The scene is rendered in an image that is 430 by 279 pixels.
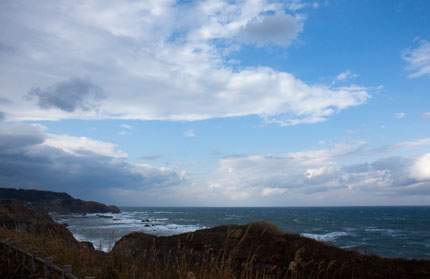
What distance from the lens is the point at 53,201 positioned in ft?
A: 379

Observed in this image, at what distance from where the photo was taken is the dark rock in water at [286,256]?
34.0 feet

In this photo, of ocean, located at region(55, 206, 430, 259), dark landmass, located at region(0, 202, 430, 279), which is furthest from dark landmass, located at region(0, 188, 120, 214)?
dark landmass, located at region(0, 202, 430, 279)

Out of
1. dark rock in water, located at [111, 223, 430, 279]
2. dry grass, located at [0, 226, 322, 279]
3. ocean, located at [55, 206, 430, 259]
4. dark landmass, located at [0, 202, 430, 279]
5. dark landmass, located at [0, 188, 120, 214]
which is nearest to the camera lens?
dry grass, located at [0, 226, 322, 279]

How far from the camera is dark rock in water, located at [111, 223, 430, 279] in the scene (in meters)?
10.4

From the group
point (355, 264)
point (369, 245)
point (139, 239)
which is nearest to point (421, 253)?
point (369, 245)

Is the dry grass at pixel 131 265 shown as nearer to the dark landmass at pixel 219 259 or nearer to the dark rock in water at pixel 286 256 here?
the dark landmass at pixel 219 259

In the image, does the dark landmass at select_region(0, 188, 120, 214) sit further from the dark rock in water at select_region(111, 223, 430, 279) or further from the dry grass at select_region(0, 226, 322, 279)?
the dry grass at select_region(0, 226, 322, 279)

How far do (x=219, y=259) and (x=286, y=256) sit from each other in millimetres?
2843

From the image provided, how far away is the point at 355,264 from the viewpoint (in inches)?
449

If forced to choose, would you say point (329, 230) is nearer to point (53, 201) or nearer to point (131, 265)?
point (131, 265)

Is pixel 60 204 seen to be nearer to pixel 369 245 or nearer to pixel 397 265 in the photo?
pixel 369 245

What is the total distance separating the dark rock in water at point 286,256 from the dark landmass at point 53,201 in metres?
105

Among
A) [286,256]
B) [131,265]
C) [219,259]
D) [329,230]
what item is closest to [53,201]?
[329,230]

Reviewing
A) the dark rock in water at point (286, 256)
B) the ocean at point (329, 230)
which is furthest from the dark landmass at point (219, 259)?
the ocean at point (329, 230)
